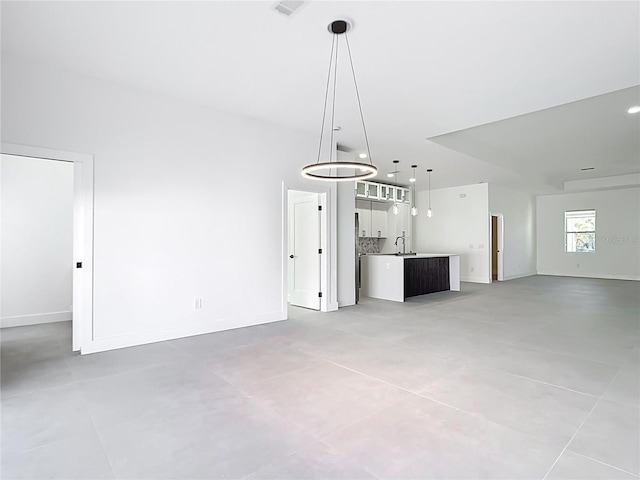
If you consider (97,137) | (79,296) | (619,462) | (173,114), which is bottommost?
(619,462)

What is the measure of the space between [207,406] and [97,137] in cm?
332

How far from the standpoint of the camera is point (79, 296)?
398 centimetres

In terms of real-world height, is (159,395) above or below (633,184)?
below

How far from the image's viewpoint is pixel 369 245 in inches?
445

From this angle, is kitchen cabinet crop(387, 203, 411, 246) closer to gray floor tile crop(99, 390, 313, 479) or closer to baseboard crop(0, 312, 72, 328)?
baseboard crop(0, 312, 72, 328)

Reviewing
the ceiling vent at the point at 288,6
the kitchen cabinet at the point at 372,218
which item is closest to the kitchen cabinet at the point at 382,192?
the kitchen cabinet at the point at 372,218

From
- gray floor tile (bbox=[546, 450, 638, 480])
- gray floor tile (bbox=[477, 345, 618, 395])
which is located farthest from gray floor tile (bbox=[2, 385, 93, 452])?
gray floor tile (bbox=[477, 345, 618, 395])

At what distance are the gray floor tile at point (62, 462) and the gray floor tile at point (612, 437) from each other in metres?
2.75

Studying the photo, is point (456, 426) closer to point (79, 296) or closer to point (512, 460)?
point (512, 460)

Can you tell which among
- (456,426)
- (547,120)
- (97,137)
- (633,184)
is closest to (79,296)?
(97,137)

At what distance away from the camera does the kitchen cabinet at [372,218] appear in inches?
414

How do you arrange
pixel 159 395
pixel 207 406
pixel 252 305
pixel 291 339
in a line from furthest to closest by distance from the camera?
pixel 252 305 → pixel 291 339 → pixel 159 395 → pixel 207 406

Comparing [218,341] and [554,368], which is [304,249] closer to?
[218,341]

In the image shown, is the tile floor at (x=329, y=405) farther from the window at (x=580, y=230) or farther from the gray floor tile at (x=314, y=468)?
the window at (x=580, y=230)
